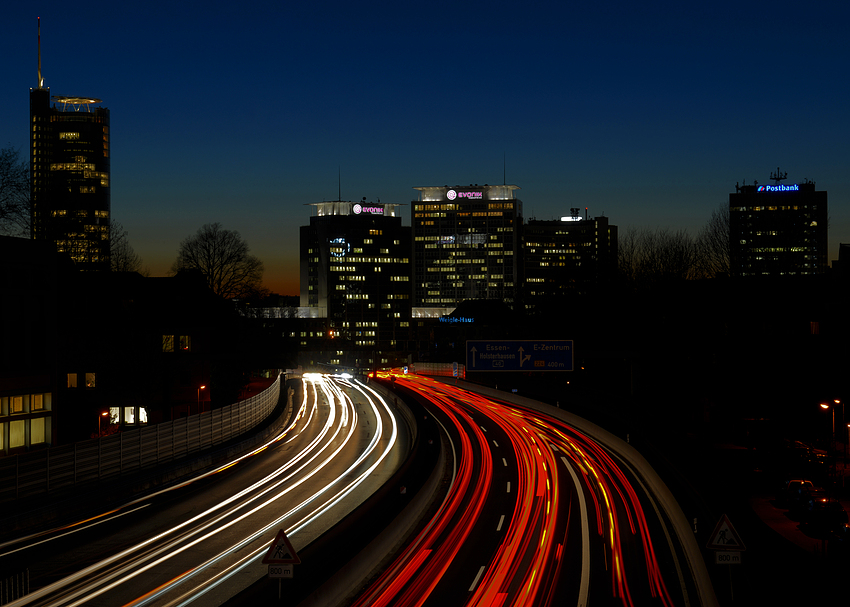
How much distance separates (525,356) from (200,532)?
100 feet

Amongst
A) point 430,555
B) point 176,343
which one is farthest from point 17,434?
point 176,343

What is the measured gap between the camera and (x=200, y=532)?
23344 millimetres

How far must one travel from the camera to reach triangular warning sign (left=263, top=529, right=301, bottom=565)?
A: 1516 cm

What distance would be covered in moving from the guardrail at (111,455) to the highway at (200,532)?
5.45 ft

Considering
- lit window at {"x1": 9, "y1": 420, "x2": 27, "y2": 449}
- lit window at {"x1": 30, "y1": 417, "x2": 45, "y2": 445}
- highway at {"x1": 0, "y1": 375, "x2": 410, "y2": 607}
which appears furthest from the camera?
lit window at {"x1": 30, "y1": 417, "x2": 45, "y2": 445}

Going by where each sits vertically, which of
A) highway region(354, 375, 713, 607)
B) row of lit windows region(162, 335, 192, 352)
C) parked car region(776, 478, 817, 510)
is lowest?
parked car region(776, 478, 817, 510)

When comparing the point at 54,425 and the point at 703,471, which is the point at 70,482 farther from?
the point at 703,471

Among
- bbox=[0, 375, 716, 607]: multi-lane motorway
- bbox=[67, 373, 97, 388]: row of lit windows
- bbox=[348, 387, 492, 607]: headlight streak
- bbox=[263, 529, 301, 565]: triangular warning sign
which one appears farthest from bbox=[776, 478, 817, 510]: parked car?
bbox=[67, 373, 97, 388]: row of lit windows

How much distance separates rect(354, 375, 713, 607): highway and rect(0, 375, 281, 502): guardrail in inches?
469

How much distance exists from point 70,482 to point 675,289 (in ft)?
197

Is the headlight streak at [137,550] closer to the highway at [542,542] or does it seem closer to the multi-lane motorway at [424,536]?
the multi-lane motorway at [424,536]

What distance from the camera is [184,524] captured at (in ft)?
79.8

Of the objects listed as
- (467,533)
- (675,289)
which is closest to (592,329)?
(675,289)

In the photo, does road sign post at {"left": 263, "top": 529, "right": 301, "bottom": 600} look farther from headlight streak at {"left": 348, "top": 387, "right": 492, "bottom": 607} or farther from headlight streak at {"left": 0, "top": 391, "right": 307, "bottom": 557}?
headlight streak at {"left": 0, "top": 391, "right": 307, "bottom": 557}
